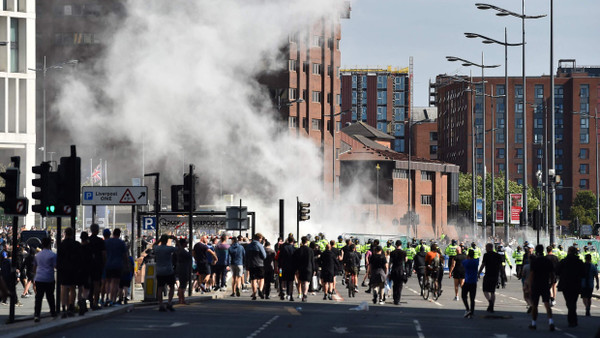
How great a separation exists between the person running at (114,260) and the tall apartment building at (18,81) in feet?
181

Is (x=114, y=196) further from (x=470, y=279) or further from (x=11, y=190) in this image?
(x=470, y=279)

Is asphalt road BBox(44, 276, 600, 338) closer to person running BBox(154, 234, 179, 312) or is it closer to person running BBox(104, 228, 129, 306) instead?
person running BBox(154, 234, 179, 312)

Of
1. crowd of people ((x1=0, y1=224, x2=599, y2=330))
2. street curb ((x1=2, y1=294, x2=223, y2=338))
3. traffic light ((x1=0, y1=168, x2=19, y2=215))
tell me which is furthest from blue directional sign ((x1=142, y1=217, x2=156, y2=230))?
traffic light ((x1=0, y1=168, x2=19, y2=215))

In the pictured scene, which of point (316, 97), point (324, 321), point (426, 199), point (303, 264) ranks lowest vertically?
point (324, 321)

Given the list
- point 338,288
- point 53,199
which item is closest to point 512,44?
point 338,288

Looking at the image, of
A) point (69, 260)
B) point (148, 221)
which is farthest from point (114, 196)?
point (148, 221)

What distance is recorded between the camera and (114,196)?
2875cm

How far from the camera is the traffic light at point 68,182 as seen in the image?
897 inches

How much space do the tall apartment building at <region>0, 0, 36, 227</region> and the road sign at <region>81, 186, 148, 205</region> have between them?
171 ft

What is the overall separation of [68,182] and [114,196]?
5937mm

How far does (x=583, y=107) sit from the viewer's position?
589 feet

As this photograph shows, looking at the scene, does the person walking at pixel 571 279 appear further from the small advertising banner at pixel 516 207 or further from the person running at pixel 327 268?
the small advertising banner at pixel 516 207

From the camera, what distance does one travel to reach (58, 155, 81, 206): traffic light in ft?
74.7

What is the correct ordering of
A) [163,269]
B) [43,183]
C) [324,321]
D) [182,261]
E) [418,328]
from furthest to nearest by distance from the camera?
[182,261] → [163,269] → [324,321] → [43,183] → [418,328]
